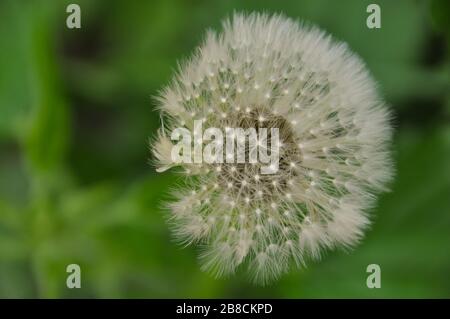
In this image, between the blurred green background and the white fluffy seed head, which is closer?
the white fluffy seed head

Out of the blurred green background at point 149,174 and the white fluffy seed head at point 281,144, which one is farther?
the blurred green background at point 149,174

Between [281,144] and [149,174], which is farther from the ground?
[149,174]

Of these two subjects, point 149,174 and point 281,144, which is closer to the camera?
point 281,144
